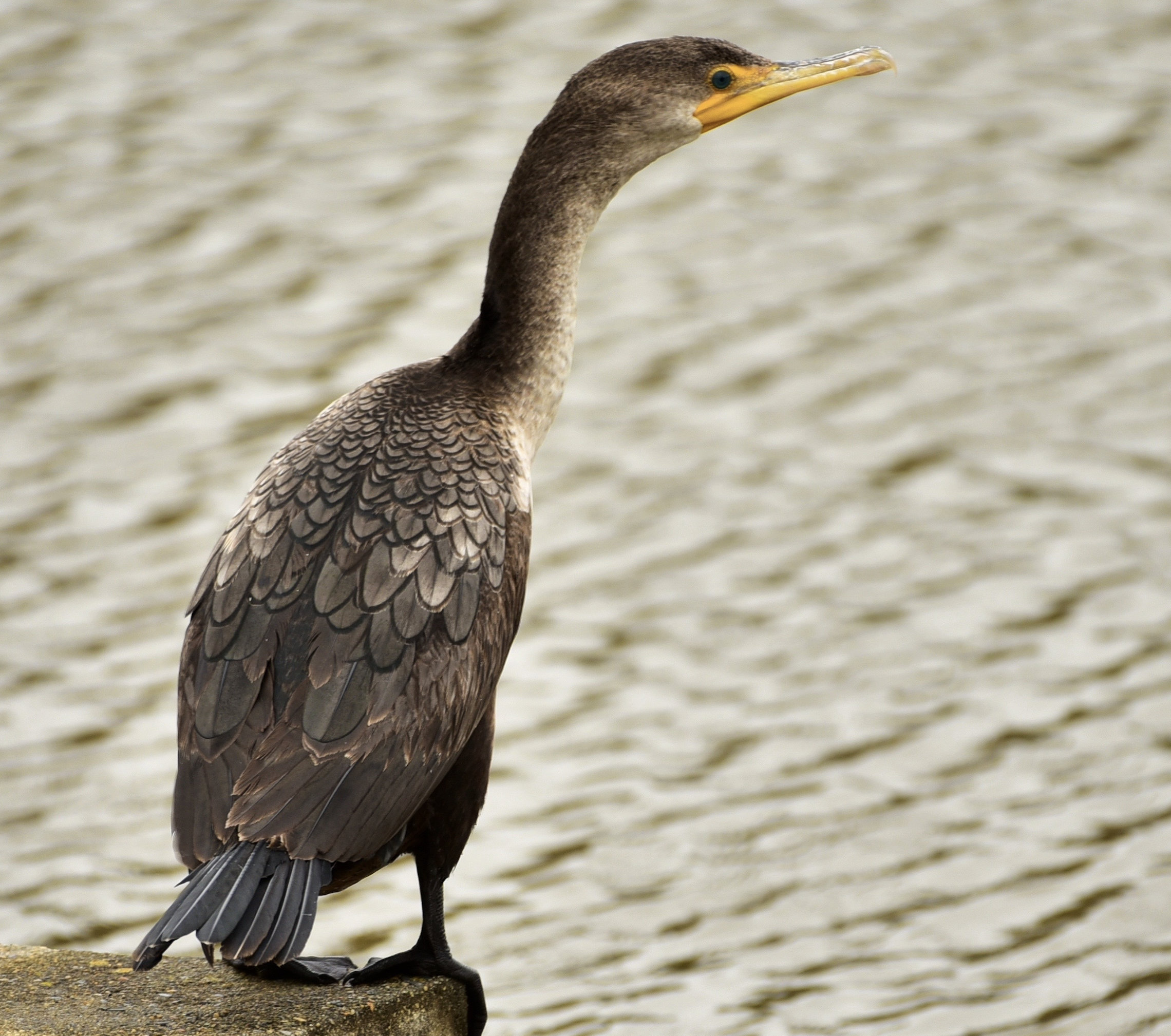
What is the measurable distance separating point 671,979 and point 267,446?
3147mm

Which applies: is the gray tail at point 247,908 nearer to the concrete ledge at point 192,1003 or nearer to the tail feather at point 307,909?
the tail feather at point 307,909

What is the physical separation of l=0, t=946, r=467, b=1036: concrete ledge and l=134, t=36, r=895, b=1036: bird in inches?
2.7

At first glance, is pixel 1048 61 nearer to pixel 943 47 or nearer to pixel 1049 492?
pixel 943 47

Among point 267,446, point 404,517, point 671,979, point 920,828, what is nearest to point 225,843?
point 404,517

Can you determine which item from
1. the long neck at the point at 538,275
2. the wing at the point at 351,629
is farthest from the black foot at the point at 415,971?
the long neck at the point at 538,275

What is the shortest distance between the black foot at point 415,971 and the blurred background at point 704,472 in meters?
1.26

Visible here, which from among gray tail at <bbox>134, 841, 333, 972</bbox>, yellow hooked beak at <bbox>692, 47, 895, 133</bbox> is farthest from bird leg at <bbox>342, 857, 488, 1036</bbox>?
yellow hooked beak at <bbox>692, 47, 895, 133</bbox>

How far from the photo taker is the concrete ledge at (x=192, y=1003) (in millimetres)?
3393

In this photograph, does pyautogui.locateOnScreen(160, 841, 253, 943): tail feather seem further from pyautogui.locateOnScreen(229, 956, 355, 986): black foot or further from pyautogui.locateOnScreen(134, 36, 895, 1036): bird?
pyautogui.locateOnScreen(229, 956, 355, 986): black foot

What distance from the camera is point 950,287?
8523 mm

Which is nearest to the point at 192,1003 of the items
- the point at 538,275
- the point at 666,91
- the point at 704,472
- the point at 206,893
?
the point at 206,893

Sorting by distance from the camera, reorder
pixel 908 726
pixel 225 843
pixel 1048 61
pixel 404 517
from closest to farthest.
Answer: pixel 225 843, pixel 404 517, pixel 908 726, pixel 1048 61

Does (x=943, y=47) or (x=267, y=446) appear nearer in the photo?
(x=267, y=446)

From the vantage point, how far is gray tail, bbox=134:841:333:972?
301 centimetres
